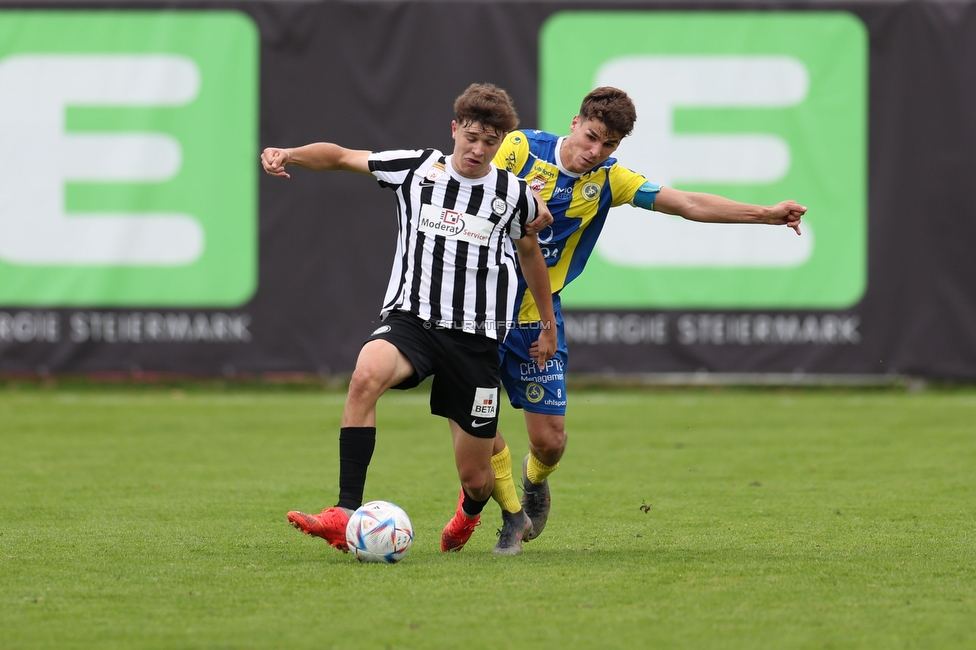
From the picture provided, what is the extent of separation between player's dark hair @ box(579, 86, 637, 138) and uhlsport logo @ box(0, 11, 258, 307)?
7583mm

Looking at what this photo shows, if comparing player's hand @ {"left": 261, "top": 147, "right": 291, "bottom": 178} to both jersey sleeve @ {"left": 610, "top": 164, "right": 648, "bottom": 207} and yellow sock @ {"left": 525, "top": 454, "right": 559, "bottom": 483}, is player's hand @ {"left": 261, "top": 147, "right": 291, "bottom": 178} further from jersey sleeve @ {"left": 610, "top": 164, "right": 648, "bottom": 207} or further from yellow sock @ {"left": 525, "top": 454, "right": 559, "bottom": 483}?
yellow sock @ {"left": 525, "top": 454, "right": 559, "bottom": 483}

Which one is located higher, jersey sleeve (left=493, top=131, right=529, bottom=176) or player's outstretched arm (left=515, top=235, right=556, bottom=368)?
jersey sleeve (left=493, top=131, right=529, bottom=176)

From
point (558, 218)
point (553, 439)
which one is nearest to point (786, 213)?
point (558, 218)

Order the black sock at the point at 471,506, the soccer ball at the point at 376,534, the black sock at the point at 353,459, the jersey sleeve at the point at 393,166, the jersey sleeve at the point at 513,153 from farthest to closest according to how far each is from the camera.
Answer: the jersey sleeve at the point at 513,153
the black sock at the point at 471,506
the jersey sleeve at the point at 393,166
the black sock at the point at 353,459
the soccer ball at the point at 376,534

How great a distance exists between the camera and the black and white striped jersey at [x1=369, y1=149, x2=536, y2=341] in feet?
18.6

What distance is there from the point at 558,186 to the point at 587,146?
27 cm

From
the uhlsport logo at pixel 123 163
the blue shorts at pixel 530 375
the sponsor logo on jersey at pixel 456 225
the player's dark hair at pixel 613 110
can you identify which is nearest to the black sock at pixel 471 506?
the blue shorts at pixel 530 375

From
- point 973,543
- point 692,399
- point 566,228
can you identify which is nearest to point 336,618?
point 566,228

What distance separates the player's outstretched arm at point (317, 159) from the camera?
562 cm

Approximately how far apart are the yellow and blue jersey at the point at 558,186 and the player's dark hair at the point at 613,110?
0.32 m

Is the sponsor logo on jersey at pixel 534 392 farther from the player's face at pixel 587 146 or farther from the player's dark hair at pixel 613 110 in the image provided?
the player's dark hair at pixel 613 110

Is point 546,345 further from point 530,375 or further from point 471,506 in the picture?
point 471,506

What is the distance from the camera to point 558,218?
625 centimetres

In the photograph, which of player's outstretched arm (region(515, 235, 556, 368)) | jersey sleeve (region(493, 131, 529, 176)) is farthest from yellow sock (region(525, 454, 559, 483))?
jersey sleeve (region(493, 131, 529, 176))
